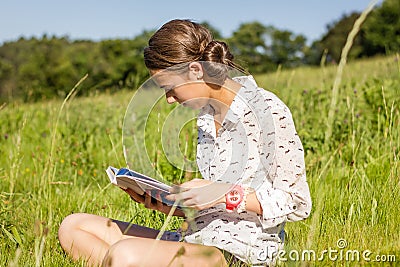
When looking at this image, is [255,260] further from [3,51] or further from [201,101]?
[3,51]

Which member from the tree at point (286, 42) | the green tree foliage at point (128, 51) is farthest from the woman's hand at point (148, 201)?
the tree at point (286, 42)

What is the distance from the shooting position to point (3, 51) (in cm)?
4203

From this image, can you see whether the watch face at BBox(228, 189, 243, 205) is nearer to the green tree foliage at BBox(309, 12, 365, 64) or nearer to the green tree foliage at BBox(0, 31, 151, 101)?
the green tree foliage at BBox(0, 31, 151, 101)

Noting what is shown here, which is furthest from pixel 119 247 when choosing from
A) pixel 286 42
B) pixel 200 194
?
pixel 286 42

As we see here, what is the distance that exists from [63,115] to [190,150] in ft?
8.11

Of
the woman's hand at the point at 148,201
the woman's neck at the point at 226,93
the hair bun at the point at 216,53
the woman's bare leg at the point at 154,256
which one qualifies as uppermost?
the hair bun at the point at 216,53

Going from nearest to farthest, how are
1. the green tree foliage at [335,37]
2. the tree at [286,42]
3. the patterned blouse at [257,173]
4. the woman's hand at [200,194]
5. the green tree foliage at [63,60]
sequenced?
the woman's hand at [200,194], the patterned blouse at [257,173], the green tree foliage at [63,60], the green tree foliage at [335,37], the tree at [286,42]

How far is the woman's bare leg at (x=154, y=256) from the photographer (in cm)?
172

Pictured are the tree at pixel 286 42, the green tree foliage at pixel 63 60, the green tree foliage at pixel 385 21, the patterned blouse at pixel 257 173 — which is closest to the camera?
the patterned blouse at pixel 257 173

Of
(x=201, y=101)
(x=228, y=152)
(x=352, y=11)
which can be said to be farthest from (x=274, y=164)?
(x=352, y=11)

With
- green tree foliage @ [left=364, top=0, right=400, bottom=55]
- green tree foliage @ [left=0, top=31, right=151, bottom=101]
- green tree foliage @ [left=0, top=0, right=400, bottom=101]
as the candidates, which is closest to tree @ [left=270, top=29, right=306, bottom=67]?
green tree foliage @ [left=0, top=0, right=400, bottom=101]

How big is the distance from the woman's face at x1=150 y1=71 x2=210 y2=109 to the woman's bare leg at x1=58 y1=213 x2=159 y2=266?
0.57 metres

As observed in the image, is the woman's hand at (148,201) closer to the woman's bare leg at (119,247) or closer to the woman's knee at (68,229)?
the woman's bare leg at (119,247)

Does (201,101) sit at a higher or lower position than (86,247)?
higher
